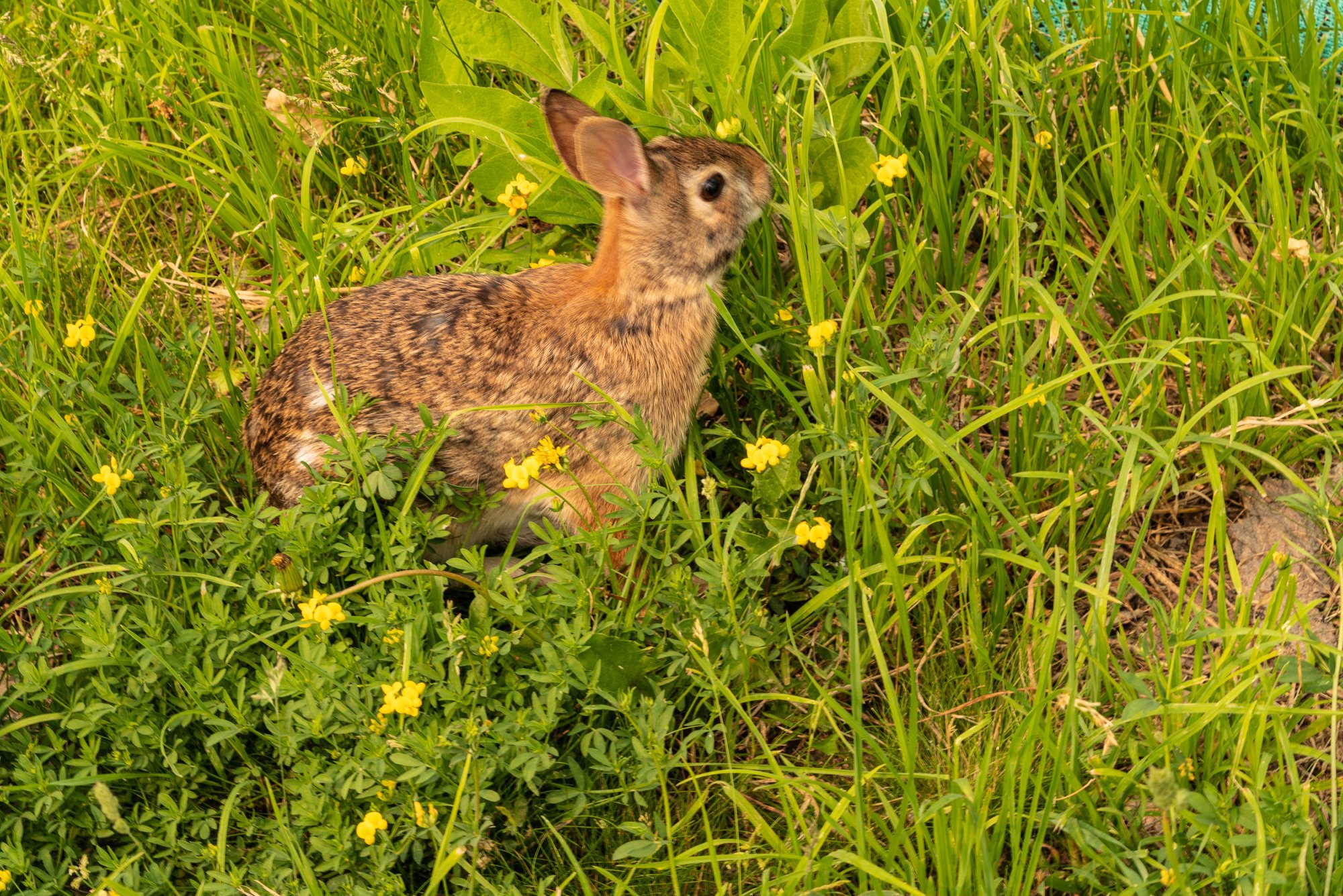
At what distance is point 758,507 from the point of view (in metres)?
3.54

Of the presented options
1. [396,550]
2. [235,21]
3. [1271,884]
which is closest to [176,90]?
[235,21]

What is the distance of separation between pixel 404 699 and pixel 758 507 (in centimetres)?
122

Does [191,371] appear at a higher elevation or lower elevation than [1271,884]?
higher

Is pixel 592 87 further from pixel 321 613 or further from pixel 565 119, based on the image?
pixel 321 613

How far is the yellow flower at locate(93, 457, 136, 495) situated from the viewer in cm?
328

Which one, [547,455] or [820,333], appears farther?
[547,455]

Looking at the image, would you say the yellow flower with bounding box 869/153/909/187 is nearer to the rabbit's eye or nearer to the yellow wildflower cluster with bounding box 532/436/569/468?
the rabbit's eye

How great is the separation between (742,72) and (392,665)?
2.26 metres

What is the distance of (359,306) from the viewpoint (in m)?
3.86

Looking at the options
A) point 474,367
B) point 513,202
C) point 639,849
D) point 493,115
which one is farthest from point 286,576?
point 493,115

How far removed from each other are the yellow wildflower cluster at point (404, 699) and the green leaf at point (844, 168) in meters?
2.03

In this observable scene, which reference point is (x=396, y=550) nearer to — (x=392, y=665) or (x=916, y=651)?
(x=392, y=665)

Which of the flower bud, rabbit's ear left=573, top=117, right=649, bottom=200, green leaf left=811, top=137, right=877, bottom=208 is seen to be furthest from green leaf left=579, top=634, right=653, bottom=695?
green leaf left=811, top=137, right=877, bottom=208

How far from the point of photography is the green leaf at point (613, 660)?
3.07 m
